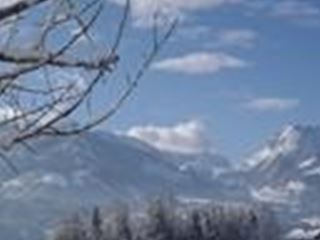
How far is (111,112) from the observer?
8875 millimetres

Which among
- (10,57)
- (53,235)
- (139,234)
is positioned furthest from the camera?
(139,234)

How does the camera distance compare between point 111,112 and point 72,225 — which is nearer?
point 111,112

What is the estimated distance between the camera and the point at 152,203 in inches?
7407

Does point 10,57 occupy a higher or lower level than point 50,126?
higher

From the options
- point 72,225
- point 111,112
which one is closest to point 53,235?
point 72,225

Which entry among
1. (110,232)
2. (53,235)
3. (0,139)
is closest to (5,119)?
(0,139)

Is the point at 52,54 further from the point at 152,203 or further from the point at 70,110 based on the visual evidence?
the point at 152,203

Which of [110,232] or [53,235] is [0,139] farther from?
[110,232]

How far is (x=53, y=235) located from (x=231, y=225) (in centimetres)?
3287

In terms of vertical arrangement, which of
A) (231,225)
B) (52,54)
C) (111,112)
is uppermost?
(52,54)

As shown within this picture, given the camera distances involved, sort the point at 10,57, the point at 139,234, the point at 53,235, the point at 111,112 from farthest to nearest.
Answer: the point at 139,234 → the point at 53,235 → the point at 111,112 → the point at 10,57

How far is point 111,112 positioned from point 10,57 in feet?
3.07

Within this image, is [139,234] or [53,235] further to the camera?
[139,234]

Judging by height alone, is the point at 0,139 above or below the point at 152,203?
above
